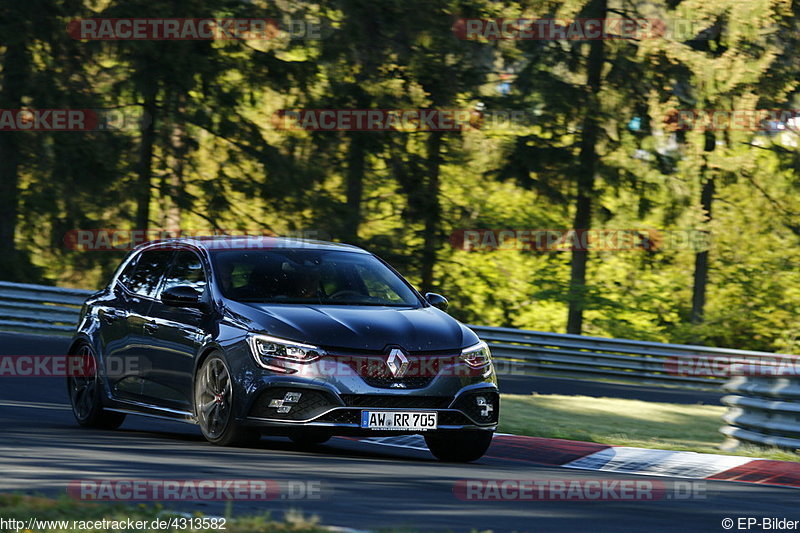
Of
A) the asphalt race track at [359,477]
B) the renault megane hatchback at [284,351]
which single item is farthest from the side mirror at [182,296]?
the asphalt race track at [359,477]

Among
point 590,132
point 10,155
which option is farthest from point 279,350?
point 590,132

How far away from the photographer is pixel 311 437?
10.9 m

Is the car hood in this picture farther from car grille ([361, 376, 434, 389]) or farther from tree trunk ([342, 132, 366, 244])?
tree trunk ([342, 132, 366, 244])

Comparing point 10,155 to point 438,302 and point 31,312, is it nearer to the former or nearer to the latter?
point 31,312

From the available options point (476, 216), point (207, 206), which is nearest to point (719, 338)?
point (476, 216)

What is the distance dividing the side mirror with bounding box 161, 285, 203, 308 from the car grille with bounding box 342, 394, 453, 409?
1.55m

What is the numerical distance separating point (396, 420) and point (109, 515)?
354 centimetres

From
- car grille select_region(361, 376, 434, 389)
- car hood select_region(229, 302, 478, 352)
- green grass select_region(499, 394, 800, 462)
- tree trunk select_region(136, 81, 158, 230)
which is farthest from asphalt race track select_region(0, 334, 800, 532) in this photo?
tree trunk select_region(136, 81, 158, 230)

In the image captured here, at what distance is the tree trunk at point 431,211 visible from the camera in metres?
32.4

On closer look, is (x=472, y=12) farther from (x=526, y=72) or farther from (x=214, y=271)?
(x=214, y=271)

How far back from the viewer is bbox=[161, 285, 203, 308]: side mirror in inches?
408

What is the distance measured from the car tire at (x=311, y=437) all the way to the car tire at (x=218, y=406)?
330mm

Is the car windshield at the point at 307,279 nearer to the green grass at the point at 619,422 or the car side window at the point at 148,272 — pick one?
the car side window at the point at 148,272

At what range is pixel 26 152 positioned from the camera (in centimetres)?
3203
